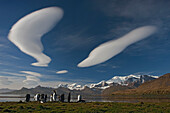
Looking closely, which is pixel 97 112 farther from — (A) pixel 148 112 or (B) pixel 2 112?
(B) pixel 2 112

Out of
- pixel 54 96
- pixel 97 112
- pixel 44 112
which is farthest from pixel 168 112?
pixel 54 96

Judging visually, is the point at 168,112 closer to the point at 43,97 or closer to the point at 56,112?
the point at 56,112

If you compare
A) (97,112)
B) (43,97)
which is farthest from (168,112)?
(43,97)

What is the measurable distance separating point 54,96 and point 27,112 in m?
37.9

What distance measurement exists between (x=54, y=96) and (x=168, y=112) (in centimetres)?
4678

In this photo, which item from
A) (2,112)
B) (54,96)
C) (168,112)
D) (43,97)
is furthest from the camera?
(54,96)

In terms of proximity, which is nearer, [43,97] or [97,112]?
[97,112]

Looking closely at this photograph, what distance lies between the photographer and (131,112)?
30391 mm

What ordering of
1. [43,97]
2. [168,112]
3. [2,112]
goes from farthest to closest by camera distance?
[43,97]
[168,112]
[2,112]

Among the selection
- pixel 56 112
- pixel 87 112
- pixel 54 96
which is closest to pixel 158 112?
pixel 87 112

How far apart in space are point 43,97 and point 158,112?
40.3 m

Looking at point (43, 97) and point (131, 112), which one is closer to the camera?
point (131, 112)

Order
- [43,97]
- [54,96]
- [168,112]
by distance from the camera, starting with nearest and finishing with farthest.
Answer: [168,112]
[43,97]
[54,96]

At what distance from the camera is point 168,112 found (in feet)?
98.1
